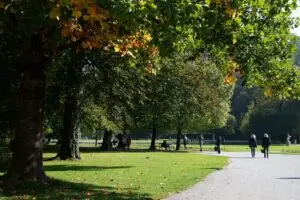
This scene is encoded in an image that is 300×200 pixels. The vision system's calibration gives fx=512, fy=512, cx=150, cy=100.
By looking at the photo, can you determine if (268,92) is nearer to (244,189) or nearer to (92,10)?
(244,189)

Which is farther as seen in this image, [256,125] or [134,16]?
[256,125]

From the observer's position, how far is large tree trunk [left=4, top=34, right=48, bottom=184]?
14102 mm

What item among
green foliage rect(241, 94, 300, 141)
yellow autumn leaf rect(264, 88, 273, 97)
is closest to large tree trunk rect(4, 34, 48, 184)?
yellow autumn leaf rect(264, 88, 273, 97)

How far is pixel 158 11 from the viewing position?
7910 mm

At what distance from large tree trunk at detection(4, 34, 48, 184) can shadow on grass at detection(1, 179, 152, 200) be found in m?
0.58

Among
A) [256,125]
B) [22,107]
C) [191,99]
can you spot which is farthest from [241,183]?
[256,125]

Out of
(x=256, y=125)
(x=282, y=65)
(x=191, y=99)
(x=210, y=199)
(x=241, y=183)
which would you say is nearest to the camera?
(x=210, y=199)

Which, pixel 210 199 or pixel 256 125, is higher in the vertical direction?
pixel 256 125

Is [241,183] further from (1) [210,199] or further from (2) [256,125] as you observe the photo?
(2) [256,125]

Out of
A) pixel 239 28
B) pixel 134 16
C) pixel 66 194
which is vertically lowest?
pixel 66 194

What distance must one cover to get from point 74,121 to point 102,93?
12.5ft

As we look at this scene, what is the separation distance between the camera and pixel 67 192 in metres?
13.4

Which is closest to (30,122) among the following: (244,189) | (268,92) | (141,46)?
(141,46)

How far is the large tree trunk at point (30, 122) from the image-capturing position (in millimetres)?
14102
